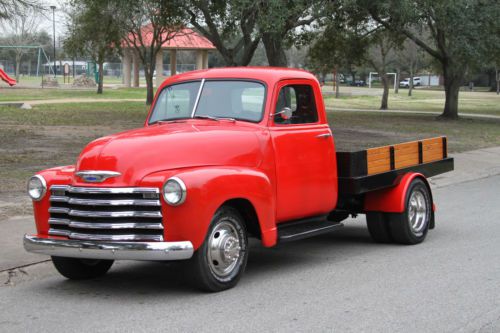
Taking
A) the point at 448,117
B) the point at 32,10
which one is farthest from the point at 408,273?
the point at 448,117

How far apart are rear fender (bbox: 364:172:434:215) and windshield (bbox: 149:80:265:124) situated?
6.74 feet

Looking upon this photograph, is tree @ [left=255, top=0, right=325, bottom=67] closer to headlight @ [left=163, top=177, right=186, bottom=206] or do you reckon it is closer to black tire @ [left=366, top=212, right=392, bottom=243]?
black tire @ [left=366, top=212, right=392, bottom=243]

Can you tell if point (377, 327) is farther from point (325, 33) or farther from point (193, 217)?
point (325, 33)

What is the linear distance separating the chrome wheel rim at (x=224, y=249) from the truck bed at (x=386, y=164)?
1.95 m

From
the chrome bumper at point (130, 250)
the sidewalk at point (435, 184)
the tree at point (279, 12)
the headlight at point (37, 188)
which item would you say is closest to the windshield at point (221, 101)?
the headlight at point (37, 188)

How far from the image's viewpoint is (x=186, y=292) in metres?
6.83

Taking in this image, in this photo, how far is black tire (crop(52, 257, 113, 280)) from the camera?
23.9 feet

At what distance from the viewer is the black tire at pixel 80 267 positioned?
729 cm

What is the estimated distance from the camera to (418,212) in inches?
365

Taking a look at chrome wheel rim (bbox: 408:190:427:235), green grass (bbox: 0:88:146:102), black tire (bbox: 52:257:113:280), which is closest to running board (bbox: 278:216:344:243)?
chrome wheel rim (bbox: 408:190:427:235)

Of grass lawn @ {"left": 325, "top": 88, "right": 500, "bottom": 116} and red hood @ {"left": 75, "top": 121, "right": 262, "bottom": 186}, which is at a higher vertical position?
grass lawn @ {"left": 325, "top": 88, "right": 500, "bottom": 116}

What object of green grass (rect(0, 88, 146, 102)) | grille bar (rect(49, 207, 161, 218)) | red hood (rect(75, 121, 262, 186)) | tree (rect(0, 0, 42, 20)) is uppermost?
tree (rect(0, 0, 42, 20))

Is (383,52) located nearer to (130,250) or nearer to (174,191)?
(174,191)

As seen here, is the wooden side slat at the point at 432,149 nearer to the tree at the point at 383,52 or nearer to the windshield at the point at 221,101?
the windshield at the point at 221,101
